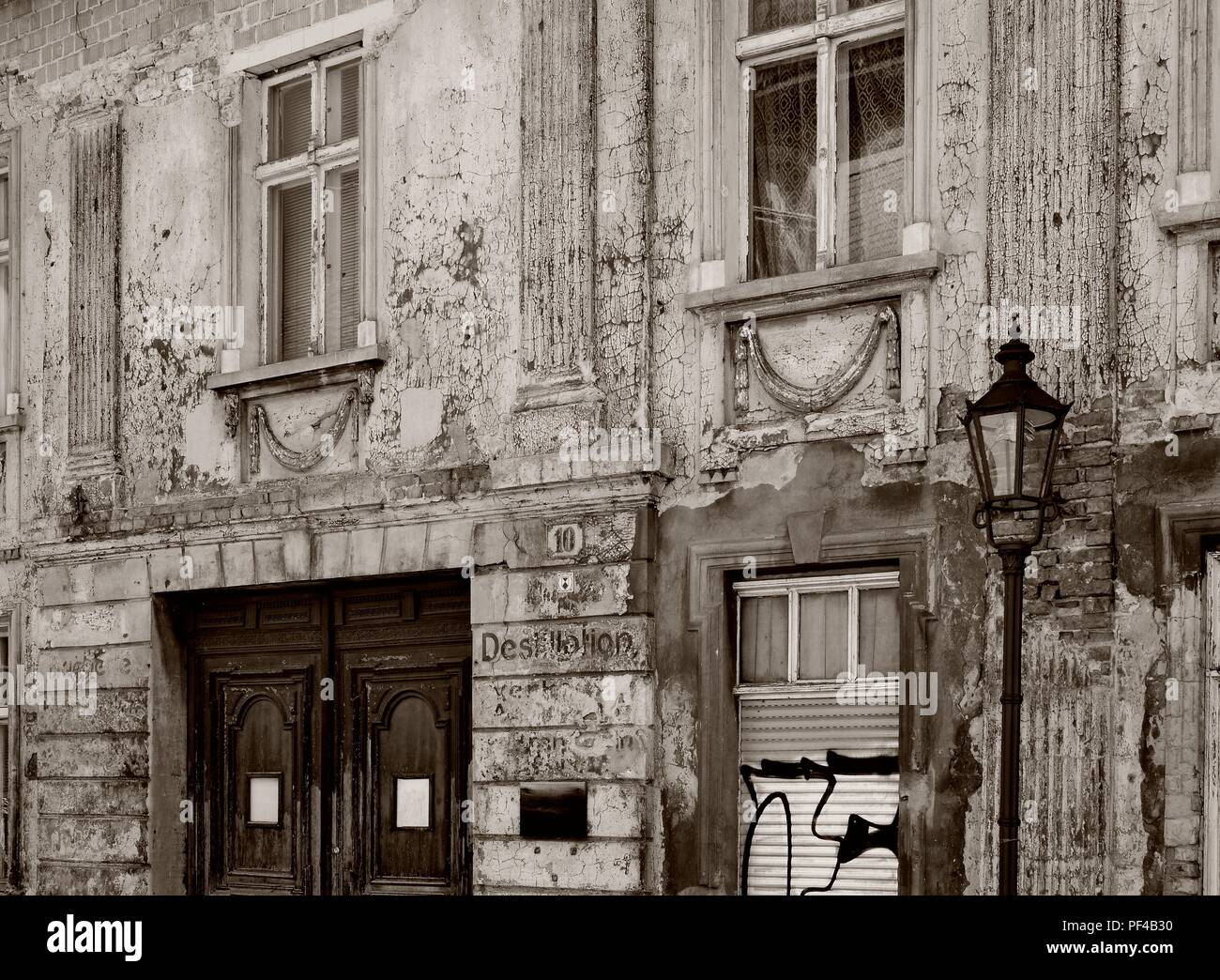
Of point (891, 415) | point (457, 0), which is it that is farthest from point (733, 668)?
point (457, 0)

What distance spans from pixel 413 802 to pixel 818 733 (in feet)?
8.98

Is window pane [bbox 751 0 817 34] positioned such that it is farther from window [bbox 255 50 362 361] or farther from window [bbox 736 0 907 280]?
window [bbox 255 50 362 361]

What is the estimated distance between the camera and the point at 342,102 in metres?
11.8

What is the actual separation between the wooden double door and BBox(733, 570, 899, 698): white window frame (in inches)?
75.7

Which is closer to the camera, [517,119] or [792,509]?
[792,509]

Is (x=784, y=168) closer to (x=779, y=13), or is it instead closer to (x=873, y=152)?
(x=873, y=152)

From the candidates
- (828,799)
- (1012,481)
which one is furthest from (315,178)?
(1012,481)

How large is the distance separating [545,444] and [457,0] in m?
2.65

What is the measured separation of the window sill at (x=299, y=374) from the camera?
36.7ft

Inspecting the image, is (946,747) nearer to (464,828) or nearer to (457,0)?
(464,828)

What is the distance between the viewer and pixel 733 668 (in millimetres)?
9750

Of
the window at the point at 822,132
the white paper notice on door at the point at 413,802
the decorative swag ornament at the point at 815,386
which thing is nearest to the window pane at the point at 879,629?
the decorative swag ornament at the point at 815,386

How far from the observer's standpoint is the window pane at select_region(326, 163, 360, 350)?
11.7 metres

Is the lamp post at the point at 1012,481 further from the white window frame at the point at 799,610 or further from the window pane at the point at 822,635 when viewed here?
the window pane at the point at 822,635
